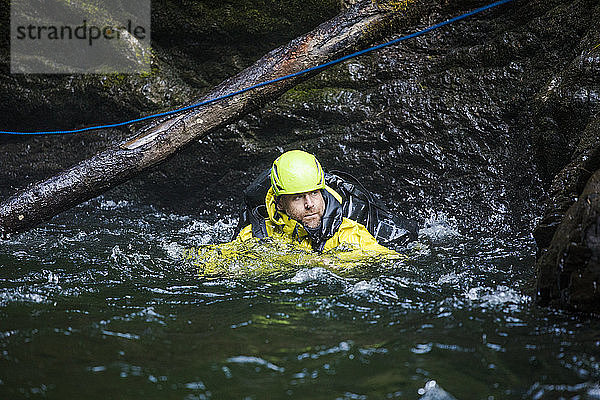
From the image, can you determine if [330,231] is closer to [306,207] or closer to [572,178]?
[306,207]

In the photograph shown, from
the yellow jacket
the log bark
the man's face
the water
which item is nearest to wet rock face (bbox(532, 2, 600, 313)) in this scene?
the water

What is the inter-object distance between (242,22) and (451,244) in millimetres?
4443

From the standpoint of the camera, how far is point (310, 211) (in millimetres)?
5656

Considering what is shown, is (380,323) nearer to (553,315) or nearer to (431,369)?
(431,369)

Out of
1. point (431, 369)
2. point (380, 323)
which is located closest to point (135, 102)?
point (380, 323)

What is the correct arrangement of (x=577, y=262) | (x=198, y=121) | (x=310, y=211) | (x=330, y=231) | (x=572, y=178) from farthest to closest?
(x=198, y=121)
(x=310, y=211)
(x=330, y=231)
(x=572, y=178)
(x=577, y=262)

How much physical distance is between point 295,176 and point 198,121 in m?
1.51

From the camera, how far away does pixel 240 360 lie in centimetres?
310

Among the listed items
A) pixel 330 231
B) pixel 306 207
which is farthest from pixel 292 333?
pixel 306 207

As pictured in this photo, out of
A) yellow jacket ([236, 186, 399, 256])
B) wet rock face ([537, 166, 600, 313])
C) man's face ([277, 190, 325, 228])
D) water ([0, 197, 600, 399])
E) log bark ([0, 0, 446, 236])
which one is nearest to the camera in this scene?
water ([0, 197, 600, 399])

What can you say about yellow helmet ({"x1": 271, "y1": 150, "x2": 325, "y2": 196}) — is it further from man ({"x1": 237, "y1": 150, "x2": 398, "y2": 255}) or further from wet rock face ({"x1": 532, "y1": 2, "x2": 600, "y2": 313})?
wet rock face ({"x1": 532, "y1": 2, "x2": 600, "y2": 313})

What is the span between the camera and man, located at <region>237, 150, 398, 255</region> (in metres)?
5.55

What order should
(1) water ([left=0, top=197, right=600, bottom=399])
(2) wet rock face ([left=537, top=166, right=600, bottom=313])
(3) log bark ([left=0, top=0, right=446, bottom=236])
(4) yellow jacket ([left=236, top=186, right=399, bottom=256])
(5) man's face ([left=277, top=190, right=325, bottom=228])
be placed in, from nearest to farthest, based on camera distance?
(1) water ([left=0, top=197, right=600, bottom=399])
(2) wet rock face ([left=537, top=166, right=600, bottom=313])
(4) yellow jacket ([left=236, top=186, right=399, bottom=256])
(5) man's face ([left=277, top=190, right=325, bottom=228])
(3) log bark ([left=0, top=0, right=446, bottom=236])

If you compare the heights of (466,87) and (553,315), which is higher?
(466,87)
